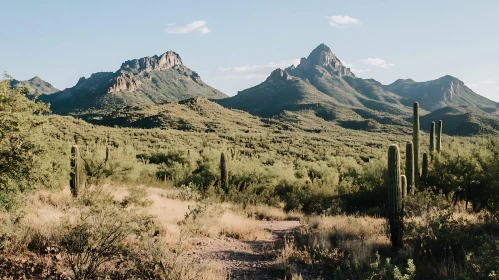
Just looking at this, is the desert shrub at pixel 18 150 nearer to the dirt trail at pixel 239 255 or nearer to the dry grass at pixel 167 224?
the dry grass at pixel 167 224

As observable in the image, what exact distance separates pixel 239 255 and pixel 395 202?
13.8ft

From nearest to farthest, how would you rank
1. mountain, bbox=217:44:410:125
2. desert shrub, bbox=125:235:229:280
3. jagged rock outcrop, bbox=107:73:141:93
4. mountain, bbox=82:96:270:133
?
desert shrub, bbox=125:235:229:280, mountain, bbox=82:96:270:133, mountain, bbox=217:44:410:125, jagged rock outcrop, bbox=107:73:141:93

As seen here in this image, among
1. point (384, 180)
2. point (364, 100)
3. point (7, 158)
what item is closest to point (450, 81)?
point (364, 100)

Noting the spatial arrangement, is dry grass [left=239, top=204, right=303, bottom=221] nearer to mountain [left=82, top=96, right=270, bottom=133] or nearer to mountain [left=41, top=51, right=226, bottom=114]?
mountain [left=82, top=96, right=270, bottom=133]

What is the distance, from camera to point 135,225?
6238 millimetres

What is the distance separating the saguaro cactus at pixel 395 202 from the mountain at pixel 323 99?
10052 cm

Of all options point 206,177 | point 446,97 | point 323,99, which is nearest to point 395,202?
point 206,177

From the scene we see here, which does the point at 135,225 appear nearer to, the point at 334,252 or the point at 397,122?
the point at 334,252

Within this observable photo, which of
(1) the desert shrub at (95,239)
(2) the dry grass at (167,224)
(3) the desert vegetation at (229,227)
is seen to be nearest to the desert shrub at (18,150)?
(3) the desert vegetation at (229,227)

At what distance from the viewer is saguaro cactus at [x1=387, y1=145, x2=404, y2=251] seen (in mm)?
8508

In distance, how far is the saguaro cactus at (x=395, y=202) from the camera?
27.9 ft

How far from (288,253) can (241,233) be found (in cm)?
302

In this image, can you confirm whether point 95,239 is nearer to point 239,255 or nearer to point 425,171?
point 239,255

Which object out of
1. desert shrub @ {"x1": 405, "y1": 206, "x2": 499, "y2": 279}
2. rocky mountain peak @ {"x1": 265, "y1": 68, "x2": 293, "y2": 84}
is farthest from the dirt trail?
rocky mountain peak @ {"x1": 265, "y1": 68, "x2": 293, "y2": 84}
